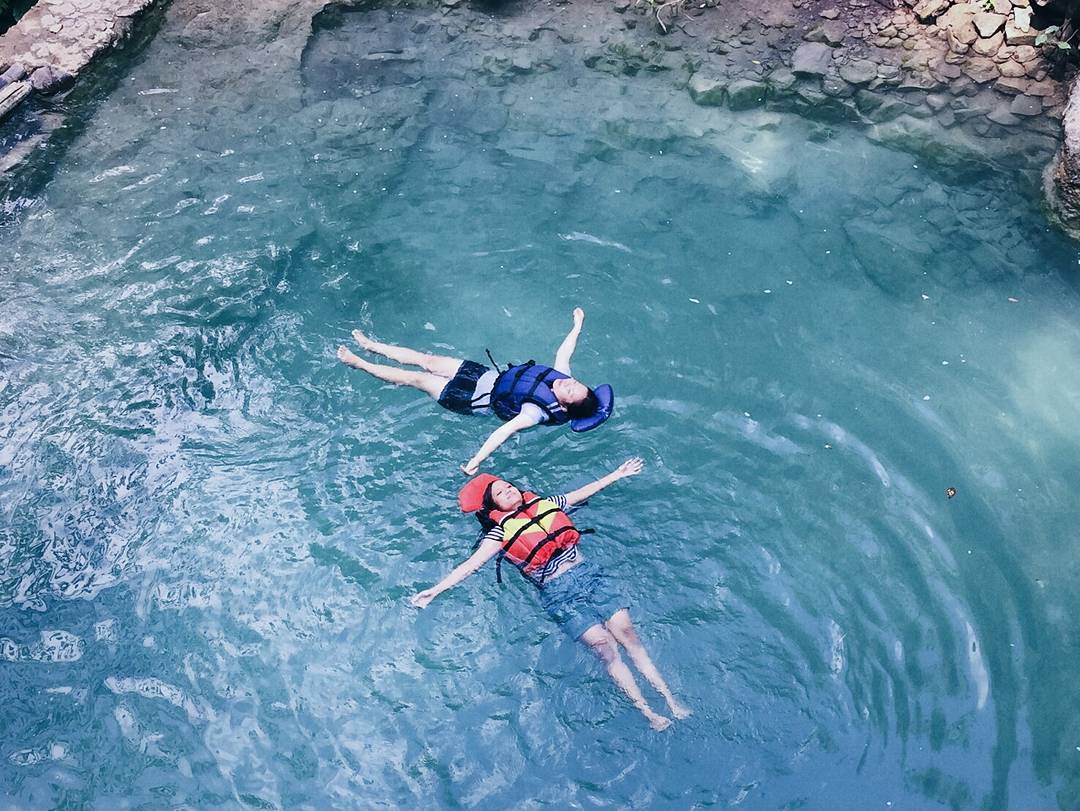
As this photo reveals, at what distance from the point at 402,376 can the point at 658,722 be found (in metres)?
3.58

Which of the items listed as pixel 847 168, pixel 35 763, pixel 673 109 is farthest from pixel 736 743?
pixel 673 109

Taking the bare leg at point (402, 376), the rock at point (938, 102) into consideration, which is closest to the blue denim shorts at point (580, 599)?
the bare leg at point (402, 376)

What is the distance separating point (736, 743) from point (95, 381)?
6167mm

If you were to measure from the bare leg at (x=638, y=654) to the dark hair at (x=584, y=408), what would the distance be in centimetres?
161

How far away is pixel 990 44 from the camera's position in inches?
385

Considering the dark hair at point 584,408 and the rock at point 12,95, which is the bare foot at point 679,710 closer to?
the dark hair at point 584,408

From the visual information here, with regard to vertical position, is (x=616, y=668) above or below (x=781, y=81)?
below

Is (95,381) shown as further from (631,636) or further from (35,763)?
(631,636)

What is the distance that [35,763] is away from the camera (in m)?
6.23

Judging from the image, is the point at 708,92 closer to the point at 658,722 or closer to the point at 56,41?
the point at 658,722

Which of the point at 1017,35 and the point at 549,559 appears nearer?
the point at 549,559

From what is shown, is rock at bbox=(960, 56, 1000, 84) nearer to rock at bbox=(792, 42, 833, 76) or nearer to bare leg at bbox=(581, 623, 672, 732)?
rock at bbox=(792, 42, 833, 76)

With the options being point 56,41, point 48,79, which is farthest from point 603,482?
point 56,41

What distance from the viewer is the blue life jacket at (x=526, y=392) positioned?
23.8 ft
